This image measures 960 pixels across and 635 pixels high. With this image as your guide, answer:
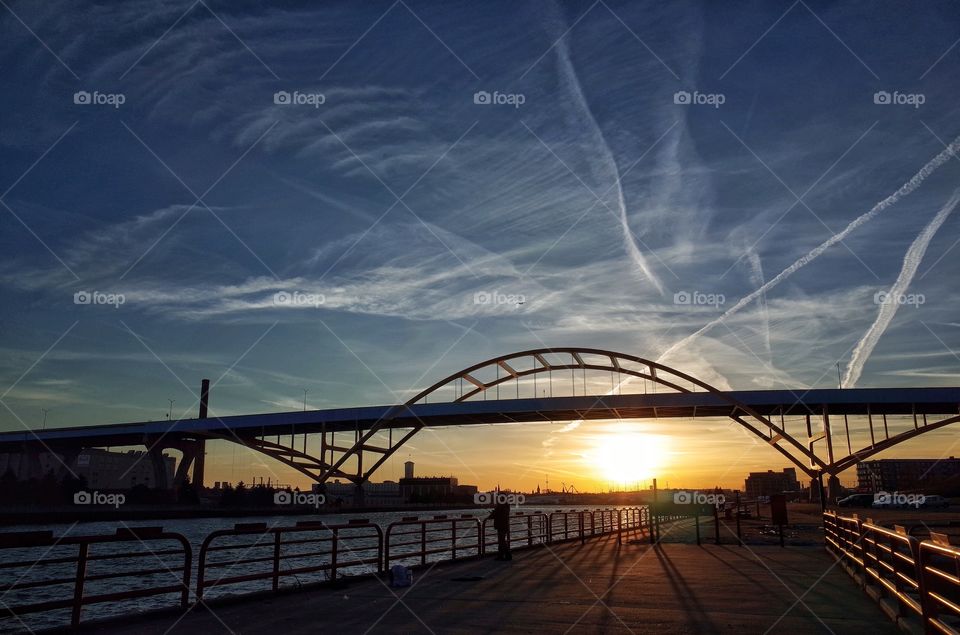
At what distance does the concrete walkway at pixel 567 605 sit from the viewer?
9.32 meters

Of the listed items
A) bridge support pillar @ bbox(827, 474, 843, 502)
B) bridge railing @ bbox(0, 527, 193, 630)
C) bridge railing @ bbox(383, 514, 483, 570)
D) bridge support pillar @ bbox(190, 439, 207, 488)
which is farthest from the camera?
bridge support pillar @ bbox(190, 439, 207, 488)

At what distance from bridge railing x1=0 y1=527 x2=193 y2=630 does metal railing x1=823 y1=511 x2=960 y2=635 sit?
348 inches

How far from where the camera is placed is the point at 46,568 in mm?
39938

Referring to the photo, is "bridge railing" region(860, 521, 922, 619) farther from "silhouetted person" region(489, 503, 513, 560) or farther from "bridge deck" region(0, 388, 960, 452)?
"bridge deck" region(0, 388, 960, 452)

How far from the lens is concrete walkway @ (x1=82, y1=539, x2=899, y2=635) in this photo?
932cm

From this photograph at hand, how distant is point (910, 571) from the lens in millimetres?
13344

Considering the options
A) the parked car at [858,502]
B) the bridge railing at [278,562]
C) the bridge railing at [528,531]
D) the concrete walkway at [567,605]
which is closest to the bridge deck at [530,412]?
the parked car at [858,502]

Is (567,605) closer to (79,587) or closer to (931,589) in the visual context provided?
(931,589)

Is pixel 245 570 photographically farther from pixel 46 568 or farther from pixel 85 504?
pixel 85 504

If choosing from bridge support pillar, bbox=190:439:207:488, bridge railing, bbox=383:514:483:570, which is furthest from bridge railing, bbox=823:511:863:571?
bridge support pillar, bbox=190:439:207:488

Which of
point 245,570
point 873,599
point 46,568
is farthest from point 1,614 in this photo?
point 46,568

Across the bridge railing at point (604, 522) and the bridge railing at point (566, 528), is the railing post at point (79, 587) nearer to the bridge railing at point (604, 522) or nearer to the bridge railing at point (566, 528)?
the bridge railing at point (566, 528)

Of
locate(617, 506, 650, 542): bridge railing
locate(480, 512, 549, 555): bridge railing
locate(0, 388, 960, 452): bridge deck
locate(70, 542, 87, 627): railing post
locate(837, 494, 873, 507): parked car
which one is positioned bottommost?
locate(837, 494, 873, 507): parked car

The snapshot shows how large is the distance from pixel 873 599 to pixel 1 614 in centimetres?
1242
